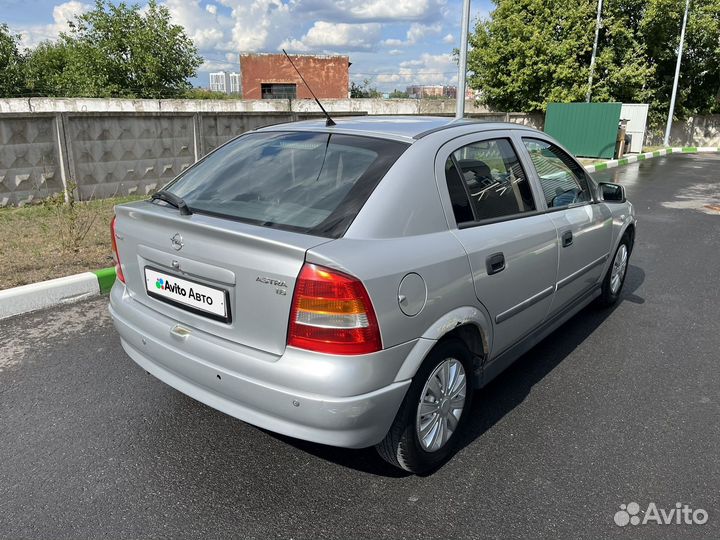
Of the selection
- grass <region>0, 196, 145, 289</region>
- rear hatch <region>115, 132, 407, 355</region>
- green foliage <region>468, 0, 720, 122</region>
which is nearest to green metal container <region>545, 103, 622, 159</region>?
green foliage <region>468, 0, 720, 122</region>

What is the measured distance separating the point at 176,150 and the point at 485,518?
32.2 ft

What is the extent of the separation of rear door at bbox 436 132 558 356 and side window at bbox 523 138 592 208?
244mm

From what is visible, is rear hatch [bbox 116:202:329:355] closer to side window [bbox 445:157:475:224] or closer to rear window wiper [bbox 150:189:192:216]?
rear window wiper [bbox 150:189:192:216]

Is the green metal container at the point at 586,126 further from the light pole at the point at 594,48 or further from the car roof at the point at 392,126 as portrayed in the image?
the car roof at the point at 392,126

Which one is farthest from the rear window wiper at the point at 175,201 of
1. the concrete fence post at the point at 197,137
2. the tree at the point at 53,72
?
the tree at the point at 53,72

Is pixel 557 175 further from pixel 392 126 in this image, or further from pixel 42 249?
pixel 42 249

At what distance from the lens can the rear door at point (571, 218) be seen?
11.4ft

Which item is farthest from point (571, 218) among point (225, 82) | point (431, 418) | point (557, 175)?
point (225, 82)

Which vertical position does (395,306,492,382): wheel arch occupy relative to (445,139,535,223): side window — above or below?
below

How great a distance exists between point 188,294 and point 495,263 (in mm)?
1488

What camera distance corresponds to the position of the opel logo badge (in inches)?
96.3

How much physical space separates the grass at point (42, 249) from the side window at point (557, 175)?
4137 millimetres

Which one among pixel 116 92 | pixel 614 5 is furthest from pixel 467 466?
pixel 116 92

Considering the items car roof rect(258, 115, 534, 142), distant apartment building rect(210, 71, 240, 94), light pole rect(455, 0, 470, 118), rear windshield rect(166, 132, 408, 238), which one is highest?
distant apartment building rect(210, 71, 240, 94)
